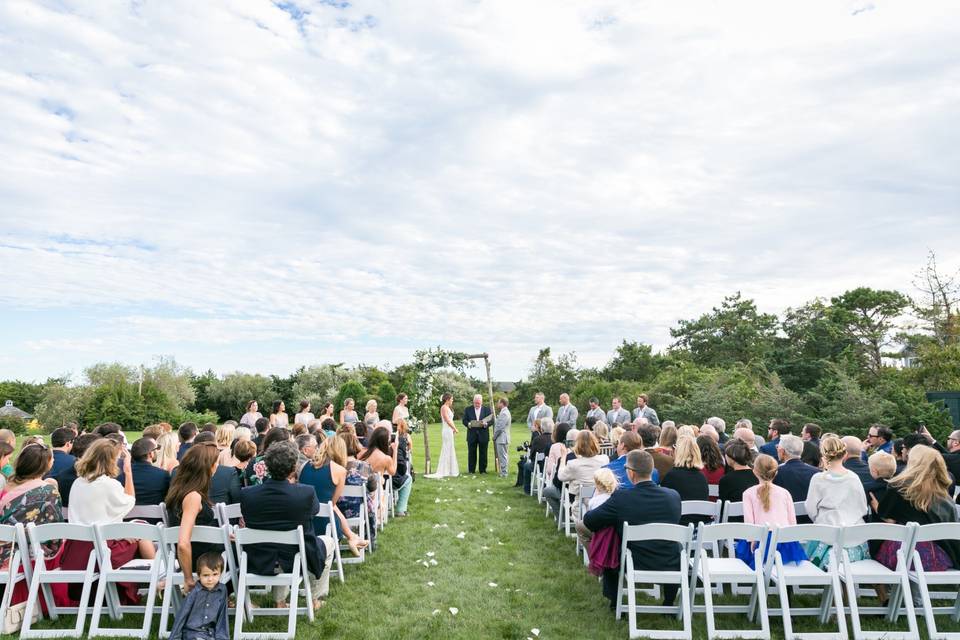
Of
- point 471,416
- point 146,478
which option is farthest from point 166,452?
point 471,416

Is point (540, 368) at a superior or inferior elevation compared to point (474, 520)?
superior

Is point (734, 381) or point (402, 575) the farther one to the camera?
point (734, 381)

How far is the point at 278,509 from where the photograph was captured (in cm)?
478

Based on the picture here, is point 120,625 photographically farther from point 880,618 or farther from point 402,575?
point 880,618

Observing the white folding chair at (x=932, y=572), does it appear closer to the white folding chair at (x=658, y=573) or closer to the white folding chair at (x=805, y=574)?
the white folding chair at (x=805, y=574)

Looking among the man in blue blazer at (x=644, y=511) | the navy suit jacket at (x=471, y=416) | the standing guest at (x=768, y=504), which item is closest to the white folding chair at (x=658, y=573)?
the man in blue blazer at (x=644, y=511)

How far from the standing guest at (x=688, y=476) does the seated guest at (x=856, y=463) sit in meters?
1.32

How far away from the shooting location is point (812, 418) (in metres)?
15.8

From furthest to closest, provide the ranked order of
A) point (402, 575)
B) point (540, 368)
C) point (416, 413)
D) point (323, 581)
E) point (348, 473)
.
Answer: point (540, 368) < point (416, 413) < point (348, 473) < point (402, 575) < point (323, 581)

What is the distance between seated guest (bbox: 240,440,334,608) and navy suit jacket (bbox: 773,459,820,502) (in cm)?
435

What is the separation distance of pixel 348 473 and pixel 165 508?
2165 mm

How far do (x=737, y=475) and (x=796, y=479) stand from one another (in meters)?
0.71

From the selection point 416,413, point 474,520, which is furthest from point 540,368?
point 474,520

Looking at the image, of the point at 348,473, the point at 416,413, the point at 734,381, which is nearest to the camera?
the point at 348,473
